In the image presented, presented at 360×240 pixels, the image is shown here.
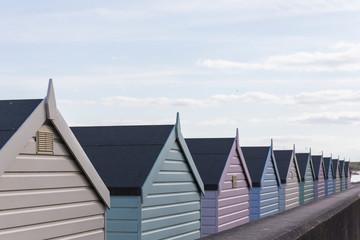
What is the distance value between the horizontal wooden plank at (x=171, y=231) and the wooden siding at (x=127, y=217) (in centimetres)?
23

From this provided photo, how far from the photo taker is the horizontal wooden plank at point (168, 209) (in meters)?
11.4

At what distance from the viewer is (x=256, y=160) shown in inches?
850

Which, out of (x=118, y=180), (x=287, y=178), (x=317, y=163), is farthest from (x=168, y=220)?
(x=317, y=163)

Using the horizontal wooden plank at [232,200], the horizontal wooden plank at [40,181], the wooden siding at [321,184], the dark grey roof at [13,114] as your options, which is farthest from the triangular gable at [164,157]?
the wooden siding at [321,184]

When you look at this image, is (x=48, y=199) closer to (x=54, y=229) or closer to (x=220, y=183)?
(x=54, y=229)

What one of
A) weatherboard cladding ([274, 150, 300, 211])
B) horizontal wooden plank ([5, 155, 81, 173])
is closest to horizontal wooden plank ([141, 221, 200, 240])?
horizontal wooden plank ([5, 155, 81, 173])

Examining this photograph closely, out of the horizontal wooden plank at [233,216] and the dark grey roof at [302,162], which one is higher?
the dark grey roof at [302,162]

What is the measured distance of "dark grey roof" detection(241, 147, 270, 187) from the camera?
20.7 m

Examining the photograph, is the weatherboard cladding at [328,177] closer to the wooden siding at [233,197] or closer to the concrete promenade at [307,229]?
the wooden siding at [233,197]

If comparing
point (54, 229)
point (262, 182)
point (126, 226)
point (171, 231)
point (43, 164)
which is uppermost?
point (43, 164)

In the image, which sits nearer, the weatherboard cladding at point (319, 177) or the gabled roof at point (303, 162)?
the gabled roof at point (303, 162)

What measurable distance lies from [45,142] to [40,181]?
1.49 ft

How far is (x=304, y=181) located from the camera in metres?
31.9

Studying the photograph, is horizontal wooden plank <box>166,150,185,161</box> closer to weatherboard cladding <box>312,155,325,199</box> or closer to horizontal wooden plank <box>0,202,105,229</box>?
horizontal wooden plank <box>0,202,105,229</box>
